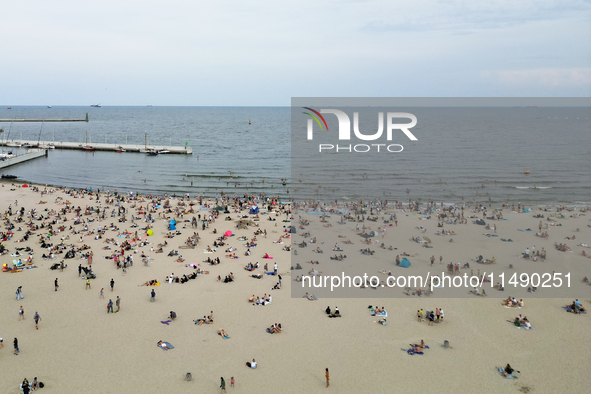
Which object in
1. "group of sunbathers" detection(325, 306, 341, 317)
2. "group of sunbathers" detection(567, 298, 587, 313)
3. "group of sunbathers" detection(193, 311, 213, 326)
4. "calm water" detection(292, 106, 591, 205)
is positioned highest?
"calm water" detection(292, 106, 591, 205)

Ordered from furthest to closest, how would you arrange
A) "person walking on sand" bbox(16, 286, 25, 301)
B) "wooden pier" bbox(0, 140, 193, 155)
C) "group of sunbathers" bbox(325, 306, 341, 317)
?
"wooden pier" bbox(0, 140, 193, 155) < "person walking on sand" bbox(16, 286, 25, 301) < "group of sunbathers" bbox(325, 306, 341, 317)

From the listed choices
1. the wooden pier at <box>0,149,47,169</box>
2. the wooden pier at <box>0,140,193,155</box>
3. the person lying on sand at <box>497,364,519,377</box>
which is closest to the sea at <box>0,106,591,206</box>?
the wooden pier at <box>0,149,47,169</box>

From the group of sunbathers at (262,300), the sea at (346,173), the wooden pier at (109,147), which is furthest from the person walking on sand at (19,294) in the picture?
the wooden pier at (109,147)

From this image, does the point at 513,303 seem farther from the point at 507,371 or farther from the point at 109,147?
the point at 109,147

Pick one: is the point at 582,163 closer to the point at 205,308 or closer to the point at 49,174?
the point at 205,308

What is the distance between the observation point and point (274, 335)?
19.5 meters

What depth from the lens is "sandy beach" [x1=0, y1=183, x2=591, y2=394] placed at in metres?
16.5

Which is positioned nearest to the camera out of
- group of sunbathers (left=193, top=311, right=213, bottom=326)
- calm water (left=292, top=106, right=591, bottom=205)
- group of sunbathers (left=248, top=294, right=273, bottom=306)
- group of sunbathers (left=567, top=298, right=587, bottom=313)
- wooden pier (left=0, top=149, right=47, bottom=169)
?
group of sunbathers (left=193, top=311, right=213, bottom=326)

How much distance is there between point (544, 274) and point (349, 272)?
12344 mm

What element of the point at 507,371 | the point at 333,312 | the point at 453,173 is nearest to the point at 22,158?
the point at 453,173

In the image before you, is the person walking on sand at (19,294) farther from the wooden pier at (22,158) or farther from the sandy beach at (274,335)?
the wooden pier at (22,158)

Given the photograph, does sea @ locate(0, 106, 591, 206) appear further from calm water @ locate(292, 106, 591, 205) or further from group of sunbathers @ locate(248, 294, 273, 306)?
group of sunbathers @ locate(248, 294, 273, 306)

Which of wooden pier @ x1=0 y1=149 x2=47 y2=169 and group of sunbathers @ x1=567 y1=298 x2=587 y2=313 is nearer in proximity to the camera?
group of sunbathers @ x1=567 y1=298 x2=587 y2=313

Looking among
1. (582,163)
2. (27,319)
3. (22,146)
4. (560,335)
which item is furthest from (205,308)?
(22,146)
